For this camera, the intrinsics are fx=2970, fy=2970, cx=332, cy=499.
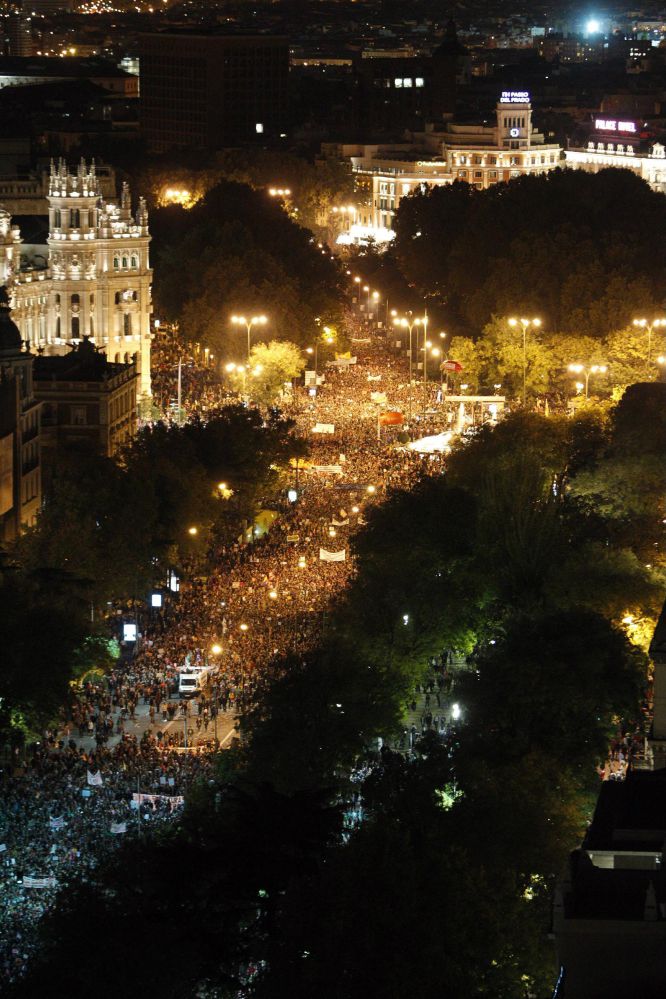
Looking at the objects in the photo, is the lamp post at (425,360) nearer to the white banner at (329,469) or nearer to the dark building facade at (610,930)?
the white banner at (329,469)

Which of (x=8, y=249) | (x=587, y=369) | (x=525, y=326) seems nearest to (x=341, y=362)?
(x=525, y=326)

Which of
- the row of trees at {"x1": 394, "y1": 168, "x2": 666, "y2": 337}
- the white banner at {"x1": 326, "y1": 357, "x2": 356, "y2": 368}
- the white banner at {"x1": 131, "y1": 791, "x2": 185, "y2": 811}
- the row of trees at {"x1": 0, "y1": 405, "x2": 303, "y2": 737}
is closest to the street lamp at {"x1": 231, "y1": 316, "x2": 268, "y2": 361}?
the white banner at {"x1": 326, "y1": 357, "x2": 356, "y2": 368}

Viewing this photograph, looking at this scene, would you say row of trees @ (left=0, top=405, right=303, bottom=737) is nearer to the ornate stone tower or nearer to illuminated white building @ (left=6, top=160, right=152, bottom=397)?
the ornate stone tower

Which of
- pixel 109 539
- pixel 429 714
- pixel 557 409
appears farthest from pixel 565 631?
pixel 557 409

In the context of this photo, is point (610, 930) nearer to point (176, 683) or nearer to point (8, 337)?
point (176, 683)

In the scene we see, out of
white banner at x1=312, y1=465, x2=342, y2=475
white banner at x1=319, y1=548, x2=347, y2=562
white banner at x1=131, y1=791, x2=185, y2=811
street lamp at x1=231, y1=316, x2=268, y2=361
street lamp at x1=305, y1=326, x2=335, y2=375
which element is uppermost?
street lamp at x1=231, y1=316, x2=268, y2=361

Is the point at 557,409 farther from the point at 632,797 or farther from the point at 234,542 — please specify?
the point at 632,797
